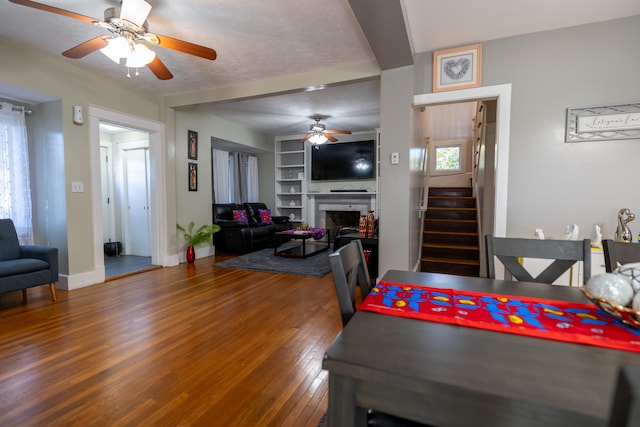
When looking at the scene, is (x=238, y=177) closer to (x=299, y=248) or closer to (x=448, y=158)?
(x=299, y=248)

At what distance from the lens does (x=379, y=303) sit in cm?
109

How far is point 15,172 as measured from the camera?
3.38 metres

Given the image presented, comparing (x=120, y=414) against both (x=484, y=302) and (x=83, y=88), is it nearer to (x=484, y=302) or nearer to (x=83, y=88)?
(x=484, y=302)

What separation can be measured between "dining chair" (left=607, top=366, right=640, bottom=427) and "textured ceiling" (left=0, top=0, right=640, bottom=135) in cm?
223

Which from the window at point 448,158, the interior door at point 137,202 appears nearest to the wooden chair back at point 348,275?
the interior door at point 137,202

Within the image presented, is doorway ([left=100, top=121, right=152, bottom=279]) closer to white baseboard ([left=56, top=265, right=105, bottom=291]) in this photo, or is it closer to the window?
white baseboard ([left=56, top=265, right=105, bottom=291])

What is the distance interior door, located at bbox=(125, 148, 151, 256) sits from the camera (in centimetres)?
520

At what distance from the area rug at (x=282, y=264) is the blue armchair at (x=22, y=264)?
80.3 inches

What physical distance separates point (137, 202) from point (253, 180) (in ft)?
9.48

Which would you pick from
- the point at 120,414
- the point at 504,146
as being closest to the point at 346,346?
the point at 120,414

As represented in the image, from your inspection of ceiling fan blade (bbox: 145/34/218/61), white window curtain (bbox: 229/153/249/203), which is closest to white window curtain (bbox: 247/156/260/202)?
white window curtain (bbox: 229/153/249/203)

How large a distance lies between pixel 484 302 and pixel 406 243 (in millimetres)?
2041

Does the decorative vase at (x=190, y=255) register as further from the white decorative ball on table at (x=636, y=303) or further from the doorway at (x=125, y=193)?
the white decorative ball on table at (x=636, y=303)

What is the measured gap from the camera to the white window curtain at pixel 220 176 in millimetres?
6570
